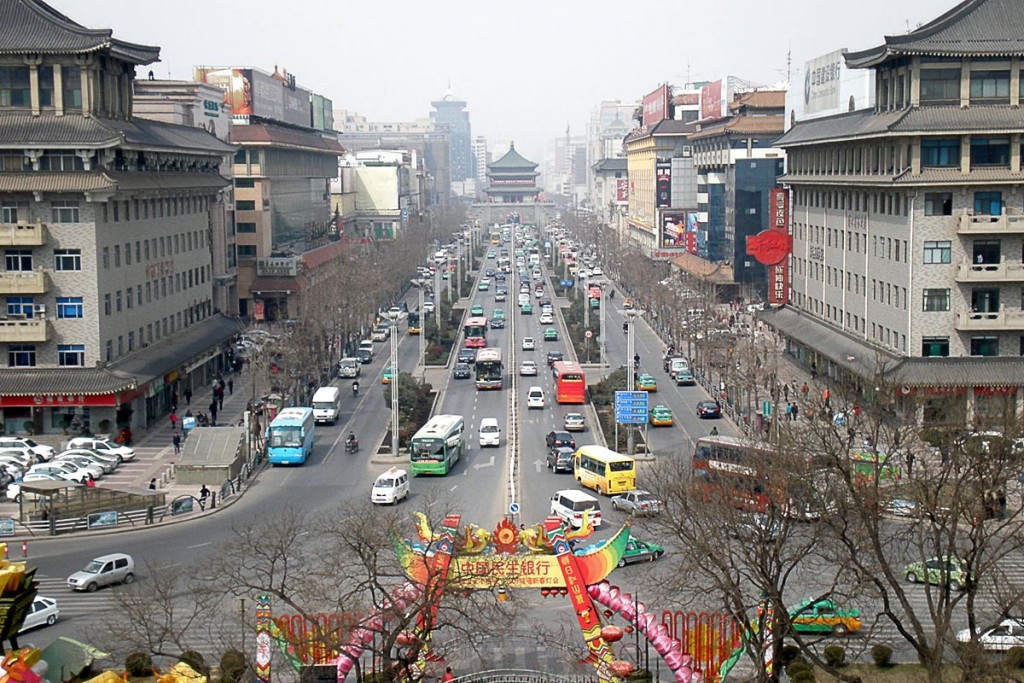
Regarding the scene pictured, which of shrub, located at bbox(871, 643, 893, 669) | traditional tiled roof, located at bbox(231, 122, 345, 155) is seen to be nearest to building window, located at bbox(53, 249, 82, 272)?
shrub, located at bbox(871, 643, 893, 669)

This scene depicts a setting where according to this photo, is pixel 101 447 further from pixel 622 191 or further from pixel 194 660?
pixel 622 191

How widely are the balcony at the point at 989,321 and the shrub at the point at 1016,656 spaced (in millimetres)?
25271

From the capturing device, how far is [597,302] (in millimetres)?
101938

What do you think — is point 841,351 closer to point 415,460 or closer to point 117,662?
point 415,460

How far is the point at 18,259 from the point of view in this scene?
55.0 metres

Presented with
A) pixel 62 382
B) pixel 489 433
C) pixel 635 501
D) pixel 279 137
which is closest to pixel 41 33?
pixel 62 382

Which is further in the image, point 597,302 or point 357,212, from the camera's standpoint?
point 357,212

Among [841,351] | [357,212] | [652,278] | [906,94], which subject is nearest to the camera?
[906,94]

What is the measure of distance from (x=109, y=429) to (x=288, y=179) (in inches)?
2006

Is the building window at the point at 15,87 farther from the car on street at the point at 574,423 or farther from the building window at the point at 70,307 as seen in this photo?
the car on street at the point at 574,423

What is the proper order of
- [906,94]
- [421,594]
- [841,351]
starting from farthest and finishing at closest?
1. [841,351]
2. [906,94]
3. [421,594]

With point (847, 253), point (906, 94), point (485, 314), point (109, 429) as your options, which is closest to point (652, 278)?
point (485, 314)

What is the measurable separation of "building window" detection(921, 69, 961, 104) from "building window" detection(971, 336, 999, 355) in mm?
8777

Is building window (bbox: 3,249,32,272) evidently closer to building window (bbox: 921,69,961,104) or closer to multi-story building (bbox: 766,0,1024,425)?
multi-story building (bbox: 766,0,1024,425)
